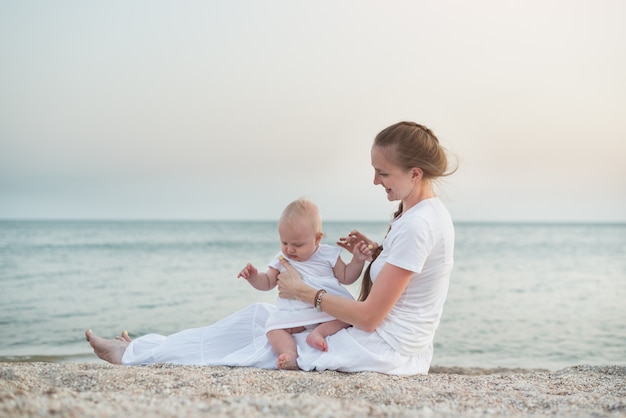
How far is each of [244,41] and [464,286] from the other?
30.5 feet

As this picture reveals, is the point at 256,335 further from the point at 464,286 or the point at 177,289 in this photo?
the point at 464,286

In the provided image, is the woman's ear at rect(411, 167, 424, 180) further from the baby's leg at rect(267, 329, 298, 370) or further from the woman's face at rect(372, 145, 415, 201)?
the baby's leg at rect(267, 329, 298, 370)

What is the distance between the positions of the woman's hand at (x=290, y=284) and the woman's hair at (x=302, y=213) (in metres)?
0.35

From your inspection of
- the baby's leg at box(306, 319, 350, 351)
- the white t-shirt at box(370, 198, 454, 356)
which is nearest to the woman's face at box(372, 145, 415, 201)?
the white t-shirt at box(370, 198, 454, 356)

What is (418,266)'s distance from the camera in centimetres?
393

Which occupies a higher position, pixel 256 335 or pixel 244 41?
pixel 244 41

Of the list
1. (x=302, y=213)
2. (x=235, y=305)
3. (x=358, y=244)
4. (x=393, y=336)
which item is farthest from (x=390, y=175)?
(x=235, y=305)

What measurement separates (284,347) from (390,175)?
146 centimetres

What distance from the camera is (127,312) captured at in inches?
509

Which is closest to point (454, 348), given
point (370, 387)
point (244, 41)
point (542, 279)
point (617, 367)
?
point (617, 367)

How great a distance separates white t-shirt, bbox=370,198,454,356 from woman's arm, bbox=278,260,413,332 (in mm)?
Result: 96

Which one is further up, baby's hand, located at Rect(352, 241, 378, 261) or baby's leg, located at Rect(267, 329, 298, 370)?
baby's hand, located at Rect(352, 241, 378, 261)

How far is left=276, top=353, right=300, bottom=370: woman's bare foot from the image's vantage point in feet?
14.1

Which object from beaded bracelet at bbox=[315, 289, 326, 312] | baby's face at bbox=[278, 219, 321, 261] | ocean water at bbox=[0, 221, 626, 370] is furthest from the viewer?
ocean water at bbox=[0, 221, 626, 370]
